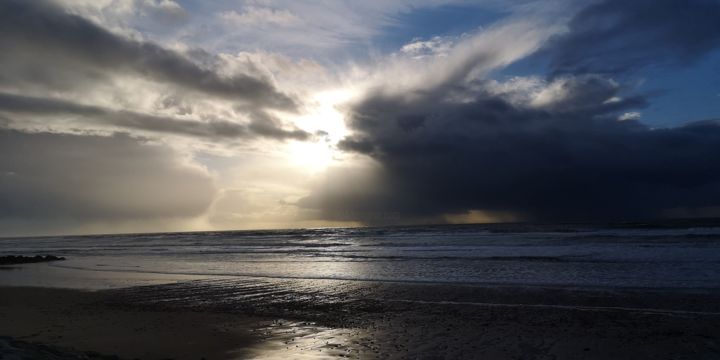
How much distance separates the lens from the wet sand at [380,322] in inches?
380

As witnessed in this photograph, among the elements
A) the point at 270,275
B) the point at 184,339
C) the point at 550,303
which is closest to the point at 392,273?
the point at 270,275

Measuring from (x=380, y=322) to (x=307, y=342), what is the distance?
2.67 m

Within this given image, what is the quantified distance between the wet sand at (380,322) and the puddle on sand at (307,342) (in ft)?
0.09

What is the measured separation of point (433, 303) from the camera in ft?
50.0

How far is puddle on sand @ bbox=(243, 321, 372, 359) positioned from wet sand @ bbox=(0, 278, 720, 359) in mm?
26

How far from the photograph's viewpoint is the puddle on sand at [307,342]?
367 inches

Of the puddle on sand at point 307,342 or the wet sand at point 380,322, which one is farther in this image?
the wet sand at point 380,322

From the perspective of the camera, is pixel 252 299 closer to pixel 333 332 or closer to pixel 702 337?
pixel 333 332

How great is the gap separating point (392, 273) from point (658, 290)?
477 inches

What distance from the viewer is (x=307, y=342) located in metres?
10.4

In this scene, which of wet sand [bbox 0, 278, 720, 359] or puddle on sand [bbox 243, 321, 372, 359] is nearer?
puddle on sand [bbox 243, 321, 372, 359]

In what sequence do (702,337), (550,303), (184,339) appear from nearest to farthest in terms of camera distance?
(702,337) → (184,339) → (550,303)

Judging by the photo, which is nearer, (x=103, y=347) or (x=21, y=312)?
(x=103, y=347)

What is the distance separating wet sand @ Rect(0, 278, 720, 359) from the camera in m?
9.66
